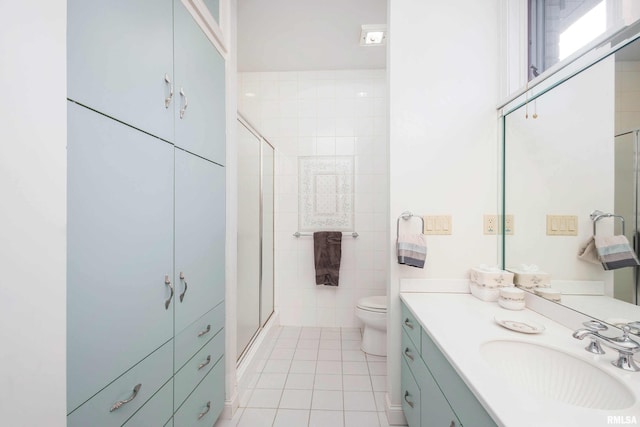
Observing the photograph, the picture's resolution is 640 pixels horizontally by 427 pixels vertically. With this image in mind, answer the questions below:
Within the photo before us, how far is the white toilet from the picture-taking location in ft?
7.21

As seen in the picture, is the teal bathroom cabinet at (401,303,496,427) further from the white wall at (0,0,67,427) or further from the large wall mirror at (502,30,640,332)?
the white wall at (0,0,67,427)

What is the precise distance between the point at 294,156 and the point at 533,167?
200cm

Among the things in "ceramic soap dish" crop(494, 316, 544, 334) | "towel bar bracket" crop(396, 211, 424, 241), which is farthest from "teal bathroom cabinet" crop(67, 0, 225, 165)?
"ceramic soap dish" crop(494, 316, 544, 334)

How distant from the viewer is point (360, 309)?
2.29m

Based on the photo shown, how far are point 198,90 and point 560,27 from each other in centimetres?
164

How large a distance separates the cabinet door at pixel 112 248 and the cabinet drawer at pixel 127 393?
0.03 meters

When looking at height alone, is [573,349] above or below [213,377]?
above

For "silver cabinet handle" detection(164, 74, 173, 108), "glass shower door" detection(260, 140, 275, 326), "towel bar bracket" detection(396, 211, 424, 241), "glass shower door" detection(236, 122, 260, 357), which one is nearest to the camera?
"silver cabinet handle" detection(164, 74, 173, 108)

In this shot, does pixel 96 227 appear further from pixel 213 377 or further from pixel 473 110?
pixel 473 110

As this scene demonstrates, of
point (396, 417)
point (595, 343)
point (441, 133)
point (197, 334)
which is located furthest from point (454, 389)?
point (441, 133)

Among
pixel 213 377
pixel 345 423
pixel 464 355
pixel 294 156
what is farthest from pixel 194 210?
pixel 294 156

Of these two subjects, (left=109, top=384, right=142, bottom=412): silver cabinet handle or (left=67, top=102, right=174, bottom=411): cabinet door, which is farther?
(left=109, top=384, right=142, bottom=412): silver cabinet handle

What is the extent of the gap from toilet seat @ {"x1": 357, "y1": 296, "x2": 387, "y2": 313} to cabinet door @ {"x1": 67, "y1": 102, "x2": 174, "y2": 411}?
1.59 m

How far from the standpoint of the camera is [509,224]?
1479mm
